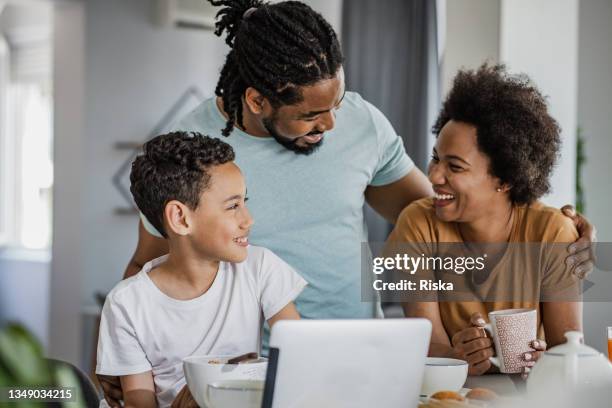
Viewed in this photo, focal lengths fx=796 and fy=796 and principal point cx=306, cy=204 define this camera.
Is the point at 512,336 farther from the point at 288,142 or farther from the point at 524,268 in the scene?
the point at 288,142

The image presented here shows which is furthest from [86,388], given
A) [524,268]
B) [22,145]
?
[22,145]

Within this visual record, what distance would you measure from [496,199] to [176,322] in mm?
717

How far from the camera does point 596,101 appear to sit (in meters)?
3.64

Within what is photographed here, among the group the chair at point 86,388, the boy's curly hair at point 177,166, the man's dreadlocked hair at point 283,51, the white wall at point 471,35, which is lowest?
the chair at point 86,388

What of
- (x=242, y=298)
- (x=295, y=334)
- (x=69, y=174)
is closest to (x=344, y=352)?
(x=295, y=334)

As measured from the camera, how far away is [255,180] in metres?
1.71

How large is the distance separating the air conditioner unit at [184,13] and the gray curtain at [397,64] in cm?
90

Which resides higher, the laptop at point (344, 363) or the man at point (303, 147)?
the man at point (303, 147)

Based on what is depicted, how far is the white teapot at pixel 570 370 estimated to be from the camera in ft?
3.13

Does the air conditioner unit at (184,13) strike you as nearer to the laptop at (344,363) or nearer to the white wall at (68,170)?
the white wall at (68,170)

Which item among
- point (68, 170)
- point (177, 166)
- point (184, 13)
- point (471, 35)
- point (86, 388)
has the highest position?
point (184, 13)

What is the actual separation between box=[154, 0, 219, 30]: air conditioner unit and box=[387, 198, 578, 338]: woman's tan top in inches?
108
